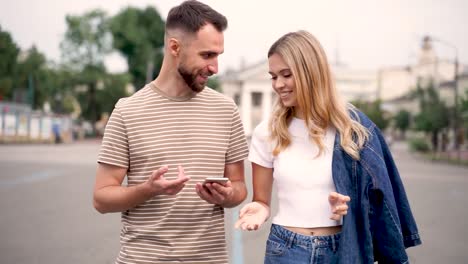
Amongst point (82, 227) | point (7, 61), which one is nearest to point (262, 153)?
point (82, 227)

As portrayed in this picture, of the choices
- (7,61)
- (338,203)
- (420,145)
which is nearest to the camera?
(338,203)

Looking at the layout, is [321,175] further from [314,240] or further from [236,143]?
[236,143]

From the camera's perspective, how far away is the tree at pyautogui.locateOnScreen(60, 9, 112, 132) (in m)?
65.0

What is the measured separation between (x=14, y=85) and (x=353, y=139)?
61.1 metres

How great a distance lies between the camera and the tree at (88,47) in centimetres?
6500

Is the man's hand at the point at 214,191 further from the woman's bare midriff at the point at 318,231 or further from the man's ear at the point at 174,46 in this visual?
the man's ear at the point at 174,46

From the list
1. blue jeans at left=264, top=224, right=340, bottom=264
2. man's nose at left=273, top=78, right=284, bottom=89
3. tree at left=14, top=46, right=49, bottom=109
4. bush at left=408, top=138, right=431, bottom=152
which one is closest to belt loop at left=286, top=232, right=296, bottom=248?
blue jeans at left=264, top=224, right=340, bottom=264

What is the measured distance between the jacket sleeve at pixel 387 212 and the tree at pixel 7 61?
3215 centimetres

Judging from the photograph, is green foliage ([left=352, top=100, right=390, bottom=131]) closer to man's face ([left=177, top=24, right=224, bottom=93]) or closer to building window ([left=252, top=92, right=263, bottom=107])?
building window ([left=252, top=92, right=263, bottom=107])

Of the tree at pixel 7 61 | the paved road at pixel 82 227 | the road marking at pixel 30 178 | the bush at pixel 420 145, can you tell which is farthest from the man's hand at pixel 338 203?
the bush at pixel 420 145

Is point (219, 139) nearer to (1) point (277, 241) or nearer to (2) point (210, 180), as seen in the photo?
(2) point (210, 180)

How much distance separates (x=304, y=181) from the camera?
2936mm

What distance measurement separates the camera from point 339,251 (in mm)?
2836

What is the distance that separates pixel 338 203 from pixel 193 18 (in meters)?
1.04
